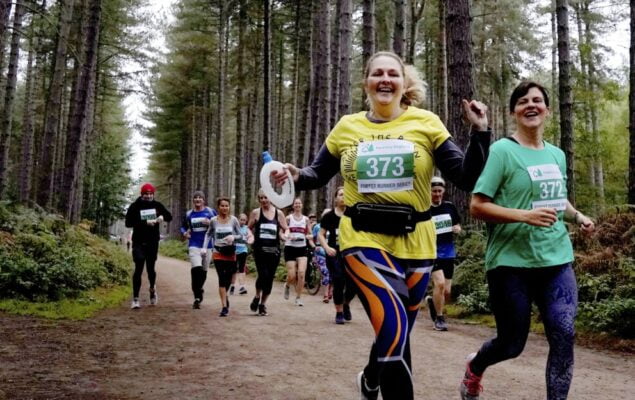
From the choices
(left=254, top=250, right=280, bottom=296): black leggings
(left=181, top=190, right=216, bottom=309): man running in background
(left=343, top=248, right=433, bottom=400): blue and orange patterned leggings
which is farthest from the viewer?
(left=181, top=190, right=216, bottom=309): man running in background

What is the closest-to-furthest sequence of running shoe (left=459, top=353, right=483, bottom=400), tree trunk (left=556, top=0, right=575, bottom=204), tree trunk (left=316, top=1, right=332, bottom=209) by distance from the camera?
1. running shoe (left=459, top=353, right=483, bottom=400)
2. tree trunk (left=556, top=0, right=575, bottom=204)
3. tree trunk (left=316, top=1, right=332, bottom=209)

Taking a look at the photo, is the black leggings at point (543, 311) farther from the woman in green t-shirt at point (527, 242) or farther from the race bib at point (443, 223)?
the race bib at point (443, 223)

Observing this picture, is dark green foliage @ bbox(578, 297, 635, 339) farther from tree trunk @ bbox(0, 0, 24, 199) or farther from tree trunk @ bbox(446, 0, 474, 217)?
tree trunk @ bbox(0, 0, 24, 199)

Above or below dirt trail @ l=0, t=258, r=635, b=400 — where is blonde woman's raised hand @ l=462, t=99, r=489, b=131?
above

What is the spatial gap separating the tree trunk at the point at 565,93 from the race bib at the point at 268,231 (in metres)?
8.18

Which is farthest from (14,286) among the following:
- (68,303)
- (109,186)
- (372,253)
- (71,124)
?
(109,186)

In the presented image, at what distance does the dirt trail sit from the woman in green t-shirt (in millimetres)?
1581

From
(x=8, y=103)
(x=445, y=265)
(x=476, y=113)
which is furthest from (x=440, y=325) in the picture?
(x=8, y=103)

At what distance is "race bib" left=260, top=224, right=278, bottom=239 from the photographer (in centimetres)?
1094

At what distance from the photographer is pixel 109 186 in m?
32.8

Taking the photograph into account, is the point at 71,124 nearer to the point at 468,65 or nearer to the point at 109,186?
the point at 468,65

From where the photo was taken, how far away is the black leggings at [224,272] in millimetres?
10859

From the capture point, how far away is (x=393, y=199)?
346 centimetres

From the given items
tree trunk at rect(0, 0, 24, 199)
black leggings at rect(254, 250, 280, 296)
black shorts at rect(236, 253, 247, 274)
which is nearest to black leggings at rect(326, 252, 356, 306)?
black leggings at rect(254, 250, 280, 296)
